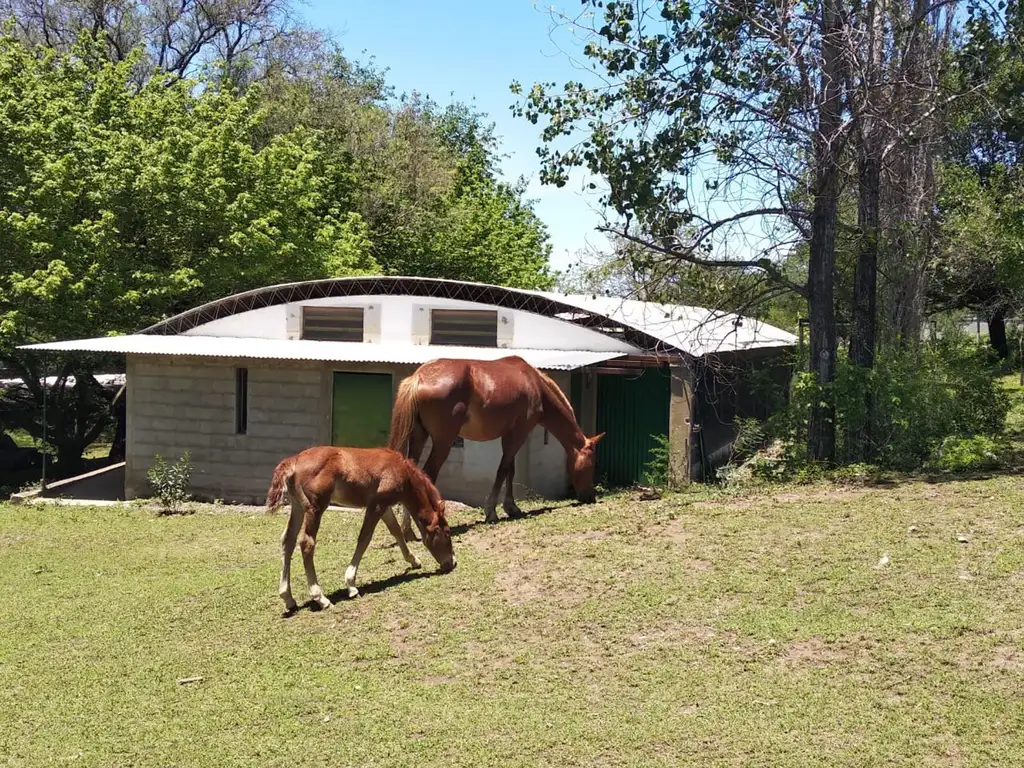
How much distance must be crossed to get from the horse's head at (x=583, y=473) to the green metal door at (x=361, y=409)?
14.2ft

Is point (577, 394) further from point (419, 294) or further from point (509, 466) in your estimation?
point (509, 466)

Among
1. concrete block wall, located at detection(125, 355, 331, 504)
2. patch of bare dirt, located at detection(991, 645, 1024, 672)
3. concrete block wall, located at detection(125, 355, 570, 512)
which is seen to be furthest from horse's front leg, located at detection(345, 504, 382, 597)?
concrete block wall, located at detection(125, 355, 331, 504)

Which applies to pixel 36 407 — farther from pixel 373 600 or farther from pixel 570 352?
pixel 373 600

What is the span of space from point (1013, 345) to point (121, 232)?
36.8m

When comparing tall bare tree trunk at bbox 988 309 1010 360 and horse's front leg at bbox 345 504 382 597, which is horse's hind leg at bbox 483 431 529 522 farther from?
tall bare tree trunk at bbox 988 309 1010 360

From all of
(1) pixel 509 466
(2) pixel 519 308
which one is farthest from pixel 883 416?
(2) pixel 519 308

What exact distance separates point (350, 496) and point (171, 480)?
853cm

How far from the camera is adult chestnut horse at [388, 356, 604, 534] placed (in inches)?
424

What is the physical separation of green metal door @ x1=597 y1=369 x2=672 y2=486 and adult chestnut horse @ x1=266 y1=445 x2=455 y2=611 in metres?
7.67

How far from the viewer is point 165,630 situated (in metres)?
8.30

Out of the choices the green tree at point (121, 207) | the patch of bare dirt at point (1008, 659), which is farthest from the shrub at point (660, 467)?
the green tree at point (121, 207)

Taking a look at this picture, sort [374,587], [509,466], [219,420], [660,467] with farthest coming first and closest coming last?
1. [219,420]
2. [660,467]
3. [509,466]
4. [374,587]

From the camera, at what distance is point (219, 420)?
16.2 meters

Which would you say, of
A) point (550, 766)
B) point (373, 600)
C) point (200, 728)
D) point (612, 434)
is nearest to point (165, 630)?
point (373, 600)
